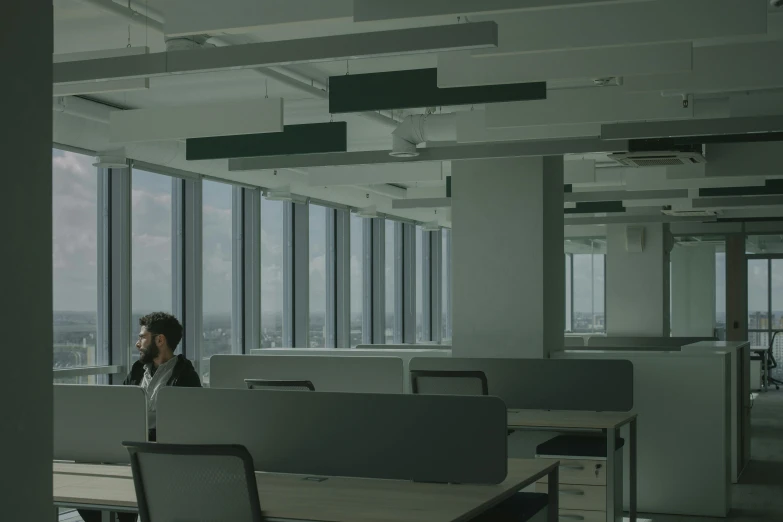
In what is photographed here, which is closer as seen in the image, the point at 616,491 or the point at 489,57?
the point at 489,57

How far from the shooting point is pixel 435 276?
17.5 m

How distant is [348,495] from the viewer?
331cm

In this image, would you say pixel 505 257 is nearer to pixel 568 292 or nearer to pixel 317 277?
pixel 317 277

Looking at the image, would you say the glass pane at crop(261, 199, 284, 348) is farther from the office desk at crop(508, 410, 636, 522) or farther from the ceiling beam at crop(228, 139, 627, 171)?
the office desk at crop(508, 410, 636, 522)

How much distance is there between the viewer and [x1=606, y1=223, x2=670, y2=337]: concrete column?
13203mm

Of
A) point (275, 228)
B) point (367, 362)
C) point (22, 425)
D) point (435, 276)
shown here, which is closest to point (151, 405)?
point (367, 362)

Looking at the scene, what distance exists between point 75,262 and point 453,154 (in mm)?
3513

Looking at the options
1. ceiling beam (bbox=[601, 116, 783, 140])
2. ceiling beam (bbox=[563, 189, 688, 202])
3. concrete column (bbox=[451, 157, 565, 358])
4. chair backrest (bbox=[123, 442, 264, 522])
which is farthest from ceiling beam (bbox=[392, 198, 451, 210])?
chair backrest (bbox=[123, 442, 264, 522])

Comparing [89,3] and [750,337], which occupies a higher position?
[89,3]

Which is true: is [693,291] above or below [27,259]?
below

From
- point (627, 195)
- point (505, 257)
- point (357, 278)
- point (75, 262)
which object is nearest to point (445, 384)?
point (505, 257)

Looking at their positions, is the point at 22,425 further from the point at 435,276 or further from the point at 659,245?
the point at 435,276

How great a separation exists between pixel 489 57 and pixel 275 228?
23.7 feet

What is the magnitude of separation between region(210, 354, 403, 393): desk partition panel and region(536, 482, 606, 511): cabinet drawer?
1229 millimetres
